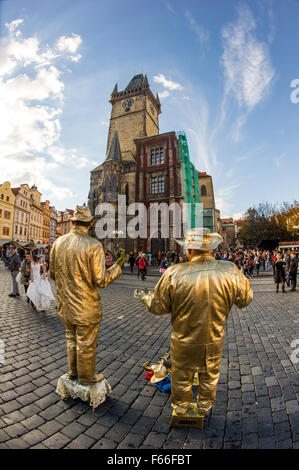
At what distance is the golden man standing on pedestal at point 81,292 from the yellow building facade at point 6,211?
39.8m

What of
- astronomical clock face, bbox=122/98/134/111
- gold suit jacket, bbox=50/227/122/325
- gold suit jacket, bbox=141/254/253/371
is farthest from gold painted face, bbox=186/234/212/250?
astronomical clock face, bbox=122/98/134/111

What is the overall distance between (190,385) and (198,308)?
2.41 feet

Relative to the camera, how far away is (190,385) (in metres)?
1.94

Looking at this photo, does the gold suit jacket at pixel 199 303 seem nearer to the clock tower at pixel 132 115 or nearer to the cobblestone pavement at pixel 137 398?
the cobblestone pavement at pixel 137 398

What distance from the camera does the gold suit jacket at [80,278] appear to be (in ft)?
7.27

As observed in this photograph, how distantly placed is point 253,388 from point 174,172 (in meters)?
26.0

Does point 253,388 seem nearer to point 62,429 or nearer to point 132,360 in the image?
point 132,360

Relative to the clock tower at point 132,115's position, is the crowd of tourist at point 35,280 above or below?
below

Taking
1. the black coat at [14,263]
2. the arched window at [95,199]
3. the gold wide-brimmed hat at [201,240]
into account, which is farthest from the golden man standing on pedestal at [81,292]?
the arched window at [95,199]

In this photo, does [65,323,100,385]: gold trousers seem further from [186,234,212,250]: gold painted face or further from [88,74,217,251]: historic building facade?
[88,74,217,251]: historic building facade

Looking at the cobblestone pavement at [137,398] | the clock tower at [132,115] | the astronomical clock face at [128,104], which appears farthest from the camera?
the astronomical clock face at [128,104]

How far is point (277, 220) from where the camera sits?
3441 centimetres

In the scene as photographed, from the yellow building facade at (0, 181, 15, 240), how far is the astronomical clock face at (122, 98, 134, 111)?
23506mm

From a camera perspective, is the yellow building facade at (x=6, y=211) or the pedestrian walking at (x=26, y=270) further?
the yellow building facade at (x=6, y=211)
